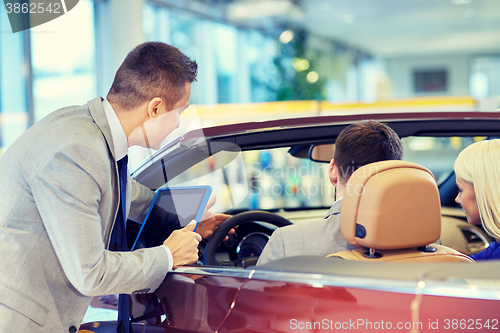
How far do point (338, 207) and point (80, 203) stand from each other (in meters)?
0.77

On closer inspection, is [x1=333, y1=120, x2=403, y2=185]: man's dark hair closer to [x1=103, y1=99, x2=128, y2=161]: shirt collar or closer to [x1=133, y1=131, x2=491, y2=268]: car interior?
[x1=133, y1=131, x2=491, y2=268]: car interior

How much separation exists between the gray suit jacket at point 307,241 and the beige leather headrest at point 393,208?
0.20 m

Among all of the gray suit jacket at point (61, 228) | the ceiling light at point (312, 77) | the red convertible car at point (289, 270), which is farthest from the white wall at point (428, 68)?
the gray suit jacket at point (61, 228)


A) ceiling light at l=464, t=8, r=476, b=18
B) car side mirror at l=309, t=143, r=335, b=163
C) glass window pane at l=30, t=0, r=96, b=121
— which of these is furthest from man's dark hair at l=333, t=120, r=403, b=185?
ceiling light at l=464, t=8, r=476, b=18

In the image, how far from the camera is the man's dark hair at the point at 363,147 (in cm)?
141

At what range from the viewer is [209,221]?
171cm

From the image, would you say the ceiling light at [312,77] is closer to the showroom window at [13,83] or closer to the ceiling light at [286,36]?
the ceiling light at [286,36]

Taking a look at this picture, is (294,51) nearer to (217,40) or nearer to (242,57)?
(242,57)

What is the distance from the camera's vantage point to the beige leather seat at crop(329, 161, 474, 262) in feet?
3.62

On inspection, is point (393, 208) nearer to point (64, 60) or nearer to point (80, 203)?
point (80, 203)

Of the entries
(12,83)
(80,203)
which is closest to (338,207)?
(80,203)

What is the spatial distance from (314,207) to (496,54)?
18.2 m

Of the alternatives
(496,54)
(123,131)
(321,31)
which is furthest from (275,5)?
(496,54)

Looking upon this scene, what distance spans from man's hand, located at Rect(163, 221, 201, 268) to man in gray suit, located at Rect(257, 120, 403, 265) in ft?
0.69
